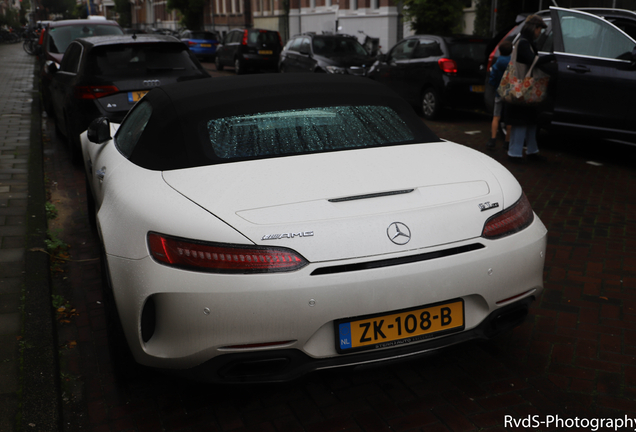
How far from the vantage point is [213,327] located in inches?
98.2

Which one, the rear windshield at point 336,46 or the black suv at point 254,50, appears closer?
the rear windshield at point 336,46

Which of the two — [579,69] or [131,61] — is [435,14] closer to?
[579,69]

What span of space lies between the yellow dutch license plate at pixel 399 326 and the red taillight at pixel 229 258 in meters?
0.33

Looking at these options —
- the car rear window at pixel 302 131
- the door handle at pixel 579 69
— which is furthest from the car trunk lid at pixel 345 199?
the door handle at pixel 579 69

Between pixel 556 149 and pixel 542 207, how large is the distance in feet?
11.2

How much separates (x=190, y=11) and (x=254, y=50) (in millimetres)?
32168

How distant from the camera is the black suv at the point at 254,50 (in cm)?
2619

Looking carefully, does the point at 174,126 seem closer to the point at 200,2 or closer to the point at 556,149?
the point at 556,149

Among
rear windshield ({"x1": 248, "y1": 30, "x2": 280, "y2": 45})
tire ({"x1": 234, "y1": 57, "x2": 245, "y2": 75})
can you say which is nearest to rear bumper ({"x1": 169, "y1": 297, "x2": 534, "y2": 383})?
tire ({"x1": 234, "y1": 57, "x2": 245, "y2": 75})

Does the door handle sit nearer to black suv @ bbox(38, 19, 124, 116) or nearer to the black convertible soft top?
the black convertible soft top

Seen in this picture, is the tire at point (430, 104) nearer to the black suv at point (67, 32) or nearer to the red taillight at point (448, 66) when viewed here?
the red taillight at point (448, 66)

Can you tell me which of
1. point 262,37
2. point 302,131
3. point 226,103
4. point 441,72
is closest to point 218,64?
point 262,37

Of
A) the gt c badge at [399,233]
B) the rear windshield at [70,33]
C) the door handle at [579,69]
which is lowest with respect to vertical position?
the gt c badge at [399,233]

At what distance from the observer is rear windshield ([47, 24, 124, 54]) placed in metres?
13.2
